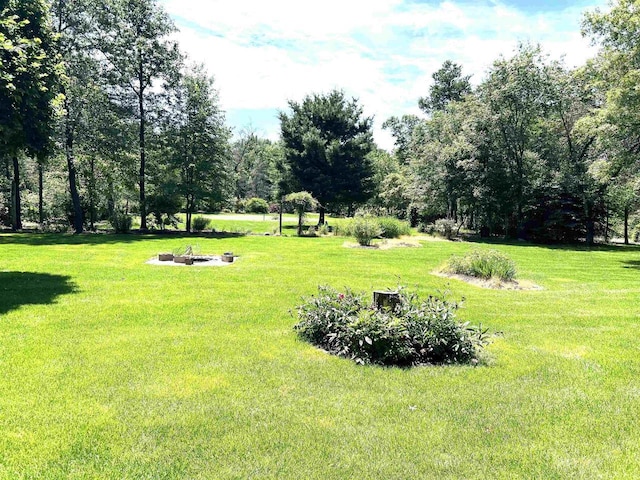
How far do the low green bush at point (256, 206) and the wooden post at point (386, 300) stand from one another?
145ft

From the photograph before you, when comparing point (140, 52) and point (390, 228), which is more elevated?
point (140, 52)

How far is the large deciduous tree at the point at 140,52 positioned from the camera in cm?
2142

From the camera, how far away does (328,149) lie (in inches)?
1095

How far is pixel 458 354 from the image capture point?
4723 millimetres

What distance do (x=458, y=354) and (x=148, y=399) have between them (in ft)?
10.5

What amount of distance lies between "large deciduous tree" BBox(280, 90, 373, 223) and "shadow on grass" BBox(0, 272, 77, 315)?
20.3 m

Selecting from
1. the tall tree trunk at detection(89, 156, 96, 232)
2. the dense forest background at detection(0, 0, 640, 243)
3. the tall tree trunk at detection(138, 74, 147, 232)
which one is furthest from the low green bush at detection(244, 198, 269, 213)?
the tall tree trunk at detection(89, 156, 96, 232)

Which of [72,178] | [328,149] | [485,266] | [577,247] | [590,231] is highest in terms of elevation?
[328,149]

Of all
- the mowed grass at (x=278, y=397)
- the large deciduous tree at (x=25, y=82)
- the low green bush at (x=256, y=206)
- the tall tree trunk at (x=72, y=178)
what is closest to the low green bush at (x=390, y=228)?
the mowed grass at (x=278, y=397)

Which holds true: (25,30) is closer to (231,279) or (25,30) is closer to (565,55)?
(231,279)

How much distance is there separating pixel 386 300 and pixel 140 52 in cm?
2236

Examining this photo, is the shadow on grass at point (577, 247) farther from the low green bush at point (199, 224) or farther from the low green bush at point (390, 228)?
the low green bush at point (199, 224)

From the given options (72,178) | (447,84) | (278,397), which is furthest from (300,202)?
(447,84)

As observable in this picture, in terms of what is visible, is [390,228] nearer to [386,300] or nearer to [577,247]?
[577,247]
